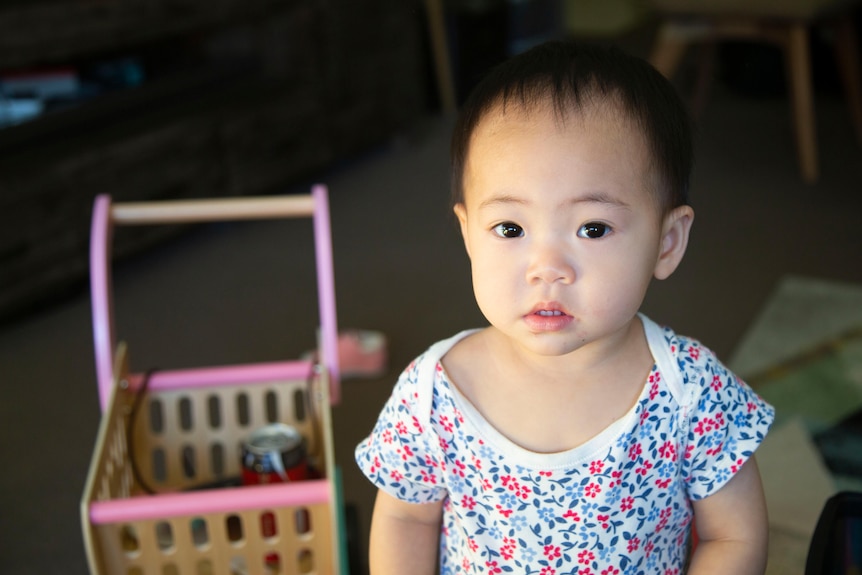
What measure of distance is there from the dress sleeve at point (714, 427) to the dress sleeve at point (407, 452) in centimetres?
19

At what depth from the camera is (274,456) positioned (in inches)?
41.2

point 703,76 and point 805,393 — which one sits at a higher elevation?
point 703,76

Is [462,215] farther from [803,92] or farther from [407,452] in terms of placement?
[803,92]

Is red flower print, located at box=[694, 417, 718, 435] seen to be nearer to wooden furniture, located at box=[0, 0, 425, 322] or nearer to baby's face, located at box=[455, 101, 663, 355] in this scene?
baby's face, located at box=[455, 101, 663, 355]

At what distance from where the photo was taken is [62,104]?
6.66ft

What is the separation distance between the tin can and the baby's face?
476 mm

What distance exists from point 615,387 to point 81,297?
162cm

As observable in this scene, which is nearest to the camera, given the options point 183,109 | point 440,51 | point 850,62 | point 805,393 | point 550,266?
point 550,266

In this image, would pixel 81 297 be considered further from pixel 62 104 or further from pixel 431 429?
pixel 431 429

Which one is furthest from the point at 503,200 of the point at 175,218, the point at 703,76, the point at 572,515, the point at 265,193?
the point at 703,76

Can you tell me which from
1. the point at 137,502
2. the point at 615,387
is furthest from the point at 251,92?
the point at 615,387

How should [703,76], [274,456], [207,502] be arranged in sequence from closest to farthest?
[207,502]
[274,456]
[703,76]

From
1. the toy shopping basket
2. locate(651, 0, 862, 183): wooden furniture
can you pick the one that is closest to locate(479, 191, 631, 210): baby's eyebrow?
the toy shopping basket

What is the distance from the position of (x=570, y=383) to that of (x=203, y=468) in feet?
2.11
